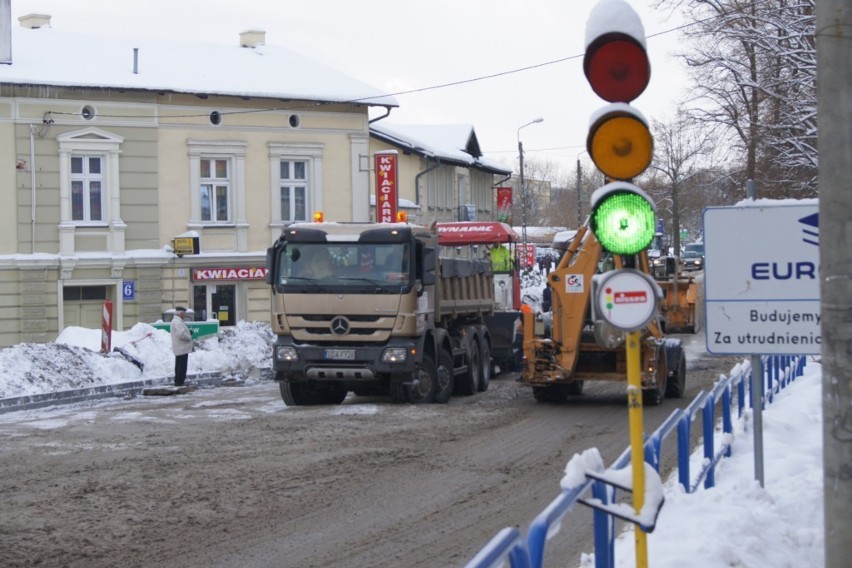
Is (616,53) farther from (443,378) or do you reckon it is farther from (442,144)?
(442,144)

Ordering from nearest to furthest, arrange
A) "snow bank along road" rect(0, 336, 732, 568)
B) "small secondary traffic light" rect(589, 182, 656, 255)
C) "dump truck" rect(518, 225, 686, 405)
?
"small secondary traffic light" rect(589, 182, 656, 255) < "snow bank along road" rect(0, 336, 732, 568) < "dump truck" rect(518, 225, 686, 405)

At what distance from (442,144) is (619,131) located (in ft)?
170

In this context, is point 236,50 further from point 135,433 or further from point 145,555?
point 145,555

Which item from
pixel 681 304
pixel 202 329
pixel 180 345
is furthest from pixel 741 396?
pixel 681 304

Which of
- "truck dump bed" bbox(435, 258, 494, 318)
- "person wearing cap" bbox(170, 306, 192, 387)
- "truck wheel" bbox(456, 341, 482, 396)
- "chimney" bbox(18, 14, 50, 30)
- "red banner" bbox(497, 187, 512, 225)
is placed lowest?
"truck wheel" bbox(456, 341, 482, 396)

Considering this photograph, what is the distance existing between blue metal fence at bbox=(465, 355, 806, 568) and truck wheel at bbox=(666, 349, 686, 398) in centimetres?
173

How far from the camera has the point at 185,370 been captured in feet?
78.8

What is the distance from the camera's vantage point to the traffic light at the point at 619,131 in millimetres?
6027

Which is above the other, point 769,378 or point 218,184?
point 218,184

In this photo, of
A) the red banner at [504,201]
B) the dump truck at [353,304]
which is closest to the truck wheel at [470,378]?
the dump truck at [353,304]

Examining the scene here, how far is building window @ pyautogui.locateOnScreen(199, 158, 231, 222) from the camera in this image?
35625mm

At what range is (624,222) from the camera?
609cm

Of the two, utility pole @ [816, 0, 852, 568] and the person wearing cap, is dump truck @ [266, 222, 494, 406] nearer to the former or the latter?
the person wearing cap

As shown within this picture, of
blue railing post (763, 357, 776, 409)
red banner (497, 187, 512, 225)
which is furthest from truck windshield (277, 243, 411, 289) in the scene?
red banner (497, 187, 512, 225)
